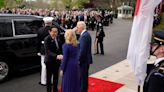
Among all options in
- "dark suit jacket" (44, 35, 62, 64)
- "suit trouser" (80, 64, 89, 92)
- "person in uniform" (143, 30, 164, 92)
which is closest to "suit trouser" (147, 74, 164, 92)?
"person in uniform" (143, 30, 164, 92)

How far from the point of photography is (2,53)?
7773mm

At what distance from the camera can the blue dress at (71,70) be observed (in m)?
5.65

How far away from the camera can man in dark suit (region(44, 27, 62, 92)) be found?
632 centimetres

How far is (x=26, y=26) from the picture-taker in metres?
8.48

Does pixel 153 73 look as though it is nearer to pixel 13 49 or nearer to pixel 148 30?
pixel 148 30

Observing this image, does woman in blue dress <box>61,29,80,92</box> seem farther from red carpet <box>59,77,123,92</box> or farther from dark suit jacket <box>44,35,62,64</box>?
red carpet <box>59,77,123,92</box>

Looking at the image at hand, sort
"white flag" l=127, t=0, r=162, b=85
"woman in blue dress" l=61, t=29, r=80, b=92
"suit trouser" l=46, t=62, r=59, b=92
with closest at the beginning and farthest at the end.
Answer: "white flag" l=127, t=0, r=162, b=85, "woman in blue dress" l=61, t=29, r=80, b=92, "suit trouser" l=46, t=62, r=59, b=92

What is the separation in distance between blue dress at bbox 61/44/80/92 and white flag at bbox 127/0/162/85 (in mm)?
2236

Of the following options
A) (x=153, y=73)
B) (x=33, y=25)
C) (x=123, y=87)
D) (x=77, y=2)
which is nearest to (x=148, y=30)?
(x=153, y=73)

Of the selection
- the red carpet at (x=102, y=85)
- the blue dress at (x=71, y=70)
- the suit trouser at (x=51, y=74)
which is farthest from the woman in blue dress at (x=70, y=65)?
the red carpet at (x=102, y=85)

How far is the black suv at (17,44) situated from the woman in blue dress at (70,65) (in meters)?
2.68

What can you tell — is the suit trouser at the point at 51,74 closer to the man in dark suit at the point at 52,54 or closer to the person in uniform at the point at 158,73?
the man in dark suit at the point at 52,54

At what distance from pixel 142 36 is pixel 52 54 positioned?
3.17m

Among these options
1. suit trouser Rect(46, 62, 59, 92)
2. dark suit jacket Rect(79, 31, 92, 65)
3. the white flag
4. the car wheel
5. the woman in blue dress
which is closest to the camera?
the white flag
